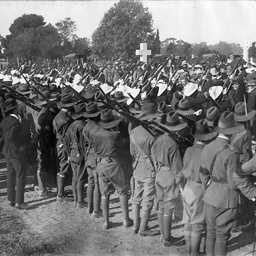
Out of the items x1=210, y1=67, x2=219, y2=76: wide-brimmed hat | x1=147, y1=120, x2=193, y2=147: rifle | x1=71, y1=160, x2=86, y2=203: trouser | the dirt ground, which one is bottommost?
the dirt ground

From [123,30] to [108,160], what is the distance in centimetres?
664

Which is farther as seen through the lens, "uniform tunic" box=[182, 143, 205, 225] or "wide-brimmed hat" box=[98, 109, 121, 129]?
"wide-brimmed hat" box=[98, 109, 121, 129]

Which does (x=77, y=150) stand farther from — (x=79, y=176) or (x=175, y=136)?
(x=175, y=136)

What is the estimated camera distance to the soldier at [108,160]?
6043 mm

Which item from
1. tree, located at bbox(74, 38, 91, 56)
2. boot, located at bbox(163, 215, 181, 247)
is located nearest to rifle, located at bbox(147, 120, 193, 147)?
boot, located at bbox(163, 215, 181, 247)

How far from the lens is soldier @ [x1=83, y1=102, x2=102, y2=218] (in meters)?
6.50

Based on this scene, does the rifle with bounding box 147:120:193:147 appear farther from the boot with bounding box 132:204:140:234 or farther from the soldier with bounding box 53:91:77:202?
the soldier with bounding box 53:91:77:202

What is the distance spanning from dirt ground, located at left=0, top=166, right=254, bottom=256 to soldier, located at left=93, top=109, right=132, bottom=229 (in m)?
0.40

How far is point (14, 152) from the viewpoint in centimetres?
698

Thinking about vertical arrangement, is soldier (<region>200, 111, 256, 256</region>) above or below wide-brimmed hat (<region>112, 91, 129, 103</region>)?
below

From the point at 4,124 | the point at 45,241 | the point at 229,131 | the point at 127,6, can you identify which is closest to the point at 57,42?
the point at 127,6

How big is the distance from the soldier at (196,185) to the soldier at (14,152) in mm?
3273

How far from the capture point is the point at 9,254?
527 cm

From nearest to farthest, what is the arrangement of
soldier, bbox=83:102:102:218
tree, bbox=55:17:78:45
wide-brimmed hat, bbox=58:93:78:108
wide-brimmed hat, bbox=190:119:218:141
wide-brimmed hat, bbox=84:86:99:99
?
1. wide-brimmed hat, bbox=190:119:218:141
2. soldier, bbox=83:102:102:218
3. wide-brimmed hat, bbox=58:93:78:108
4. wide-brimmed hat, bbox=84:86:99:99
5. tree, bbox=55:17:78:45
